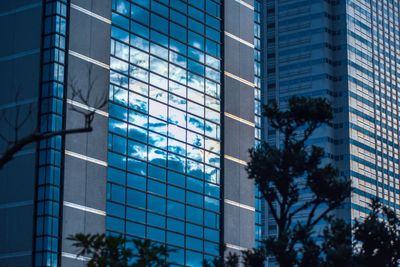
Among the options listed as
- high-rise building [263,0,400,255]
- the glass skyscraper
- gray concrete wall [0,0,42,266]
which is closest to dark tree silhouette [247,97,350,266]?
the glass skyscraper

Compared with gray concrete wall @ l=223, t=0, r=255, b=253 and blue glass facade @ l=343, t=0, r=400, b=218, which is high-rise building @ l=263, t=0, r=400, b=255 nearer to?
blue glass facade @ l=343, t=0, r=400, b=218

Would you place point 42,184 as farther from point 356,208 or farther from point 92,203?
point 356,208

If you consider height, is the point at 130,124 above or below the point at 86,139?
above

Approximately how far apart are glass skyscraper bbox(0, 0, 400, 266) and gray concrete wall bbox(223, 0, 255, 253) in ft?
0.32

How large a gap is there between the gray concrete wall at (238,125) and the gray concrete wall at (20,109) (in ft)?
57.9

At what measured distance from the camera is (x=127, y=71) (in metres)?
74.5

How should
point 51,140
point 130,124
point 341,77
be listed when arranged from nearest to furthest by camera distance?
1. point 51,140
2. point 130,124
3. point 341,77

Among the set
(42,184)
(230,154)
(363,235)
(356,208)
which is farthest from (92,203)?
(356,208)

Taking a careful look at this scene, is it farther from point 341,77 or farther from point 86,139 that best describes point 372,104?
point 86,139

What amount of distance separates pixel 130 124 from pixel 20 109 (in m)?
7.82

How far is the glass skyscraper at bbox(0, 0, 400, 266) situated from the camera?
224ft

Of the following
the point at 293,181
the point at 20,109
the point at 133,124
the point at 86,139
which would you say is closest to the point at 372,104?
the point at 133,124

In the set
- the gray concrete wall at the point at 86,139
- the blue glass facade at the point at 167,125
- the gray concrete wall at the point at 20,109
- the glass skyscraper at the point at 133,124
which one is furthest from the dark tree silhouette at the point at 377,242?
the blue glass facade at the point at 167,125

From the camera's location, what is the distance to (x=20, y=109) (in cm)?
6988
